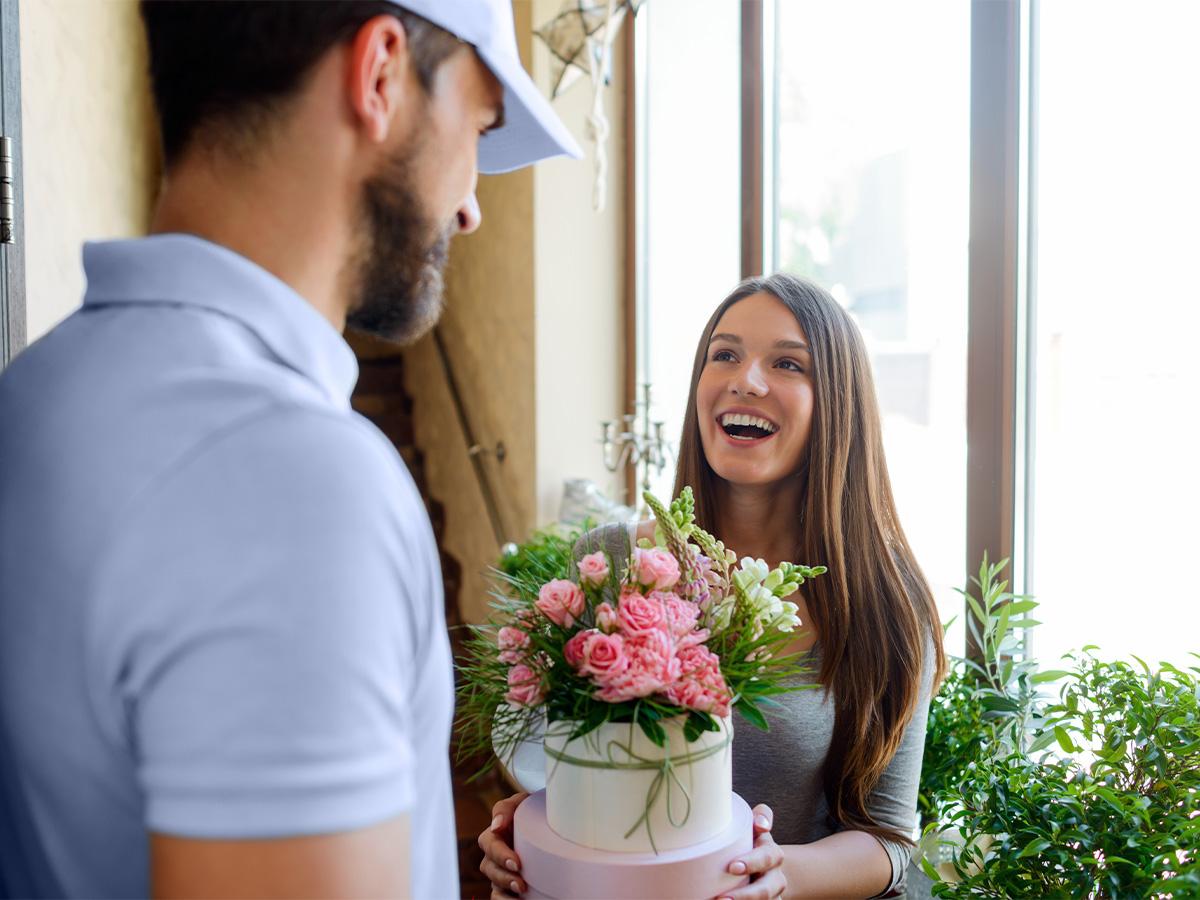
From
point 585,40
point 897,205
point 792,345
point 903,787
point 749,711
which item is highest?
point 585,40

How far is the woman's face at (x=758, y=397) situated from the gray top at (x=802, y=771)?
1.18ft

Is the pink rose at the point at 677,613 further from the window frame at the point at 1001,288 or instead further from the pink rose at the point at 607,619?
the window frame at the point at 1001,288

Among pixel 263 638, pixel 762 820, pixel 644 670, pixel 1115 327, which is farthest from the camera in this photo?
pixel 1115 327

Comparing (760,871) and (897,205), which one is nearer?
(760,871)

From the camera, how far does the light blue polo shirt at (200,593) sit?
18.7 inches

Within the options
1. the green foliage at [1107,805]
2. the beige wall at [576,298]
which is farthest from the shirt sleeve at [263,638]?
the beige wall at [576,298]

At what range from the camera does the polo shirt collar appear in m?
0.59

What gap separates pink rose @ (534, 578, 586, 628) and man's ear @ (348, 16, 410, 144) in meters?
0.49

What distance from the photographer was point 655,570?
1.00 metres

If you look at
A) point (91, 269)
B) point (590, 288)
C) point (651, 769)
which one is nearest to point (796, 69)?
point (590, 288)

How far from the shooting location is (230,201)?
0.63 metres

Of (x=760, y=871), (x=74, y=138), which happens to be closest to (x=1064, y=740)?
(x=760, y=871)

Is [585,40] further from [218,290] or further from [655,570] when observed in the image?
[218,290]

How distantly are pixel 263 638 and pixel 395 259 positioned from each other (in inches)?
11.7
